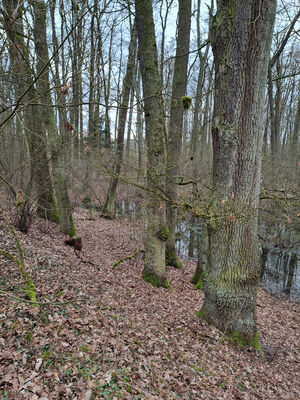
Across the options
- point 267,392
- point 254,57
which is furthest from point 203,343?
point 254,57

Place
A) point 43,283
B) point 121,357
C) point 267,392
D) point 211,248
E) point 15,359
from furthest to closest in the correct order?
point 211,248 → point 43,283 → point 267,392 → point 121,357 → point 15,359

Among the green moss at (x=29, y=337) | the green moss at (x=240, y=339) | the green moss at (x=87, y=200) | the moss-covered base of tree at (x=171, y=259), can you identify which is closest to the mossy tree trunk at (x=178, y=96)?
the moss-covered base of tree at (x=171, y=259)

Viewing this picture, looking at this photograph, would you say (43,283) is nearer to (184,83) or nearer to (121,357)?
(121,357)

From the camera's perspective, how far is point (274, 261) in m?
10.7

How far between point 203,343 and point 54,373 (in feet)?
8.41

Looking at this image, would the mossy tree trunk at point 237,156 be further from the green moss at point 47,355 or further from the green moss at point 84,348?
the green moss at point 47,355

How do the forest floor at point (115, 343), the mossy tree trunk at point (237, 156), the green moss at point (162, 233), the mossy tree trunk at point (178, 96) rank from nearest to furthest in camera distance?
the forest floor at point (115, 343) → the mossy tree trunk at point (237, 156) → the green moss at point (162, 233) → the mossy tree trunk at point (178, 96)

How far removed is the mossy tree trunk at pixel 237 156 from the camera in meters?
3.76

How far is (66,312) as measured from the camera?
3537 millimetres

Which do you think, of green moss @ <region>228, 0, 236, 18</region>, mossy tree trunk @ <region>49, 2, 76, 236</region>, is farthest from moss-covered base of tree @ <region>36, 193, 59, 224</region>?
green moss @ <region>228, 0, 236, 18</region>

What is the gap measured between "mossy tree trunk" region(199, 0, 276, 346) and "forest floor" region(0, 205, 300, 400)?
69cm

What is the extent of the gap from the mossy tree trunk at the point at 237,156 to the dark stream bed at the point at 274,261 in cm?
397

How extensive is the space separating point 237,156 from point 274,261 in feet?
28.1

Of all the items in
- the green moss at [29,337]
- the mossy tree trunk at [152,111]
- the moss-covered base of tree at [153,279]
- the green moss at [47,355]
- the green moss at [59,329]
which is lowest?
the moss-covered base of tree at [153,279]
